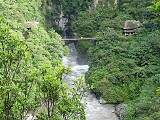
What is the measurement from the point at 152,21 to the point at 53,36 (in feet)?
23.6

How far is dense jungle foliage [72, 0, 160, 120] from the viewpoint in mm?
16438

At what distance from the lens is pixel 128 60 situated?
66.0 ft

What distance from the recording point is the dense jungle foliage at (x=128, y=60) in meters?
16.4

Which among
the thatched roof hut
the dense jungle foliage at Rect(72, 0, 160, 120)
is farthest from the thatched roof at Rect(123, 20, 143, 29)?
the thatched roof hut

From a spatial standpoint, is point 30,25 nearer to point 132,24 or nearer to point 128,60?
point 128,60

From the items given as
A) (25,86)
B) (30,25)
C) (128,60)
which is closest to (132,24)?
(128,60)

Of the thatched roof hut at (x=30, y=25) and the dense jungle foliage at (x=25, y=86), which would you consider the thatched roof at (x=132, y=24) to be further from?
the dense jungle foliage at (x=25, y=86)

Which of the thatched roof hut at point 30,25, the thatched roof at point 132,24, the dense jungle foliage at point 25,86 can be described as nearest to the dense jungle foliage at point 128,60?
the thatched roof at point 132,24

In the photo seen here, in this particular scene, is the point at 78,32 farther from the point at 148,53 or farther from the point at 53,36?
the point at 148,53

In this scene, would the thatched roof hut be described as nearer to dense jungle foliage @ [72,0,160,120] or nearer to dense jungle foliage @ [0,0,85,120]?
dense jungle foliage @ [72,0,160,120]

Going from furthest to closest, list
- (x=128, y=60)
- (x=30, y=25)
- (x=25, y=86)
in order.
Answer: (x=30, y=25) → (x=128, y=60) → (x=25, y=86)

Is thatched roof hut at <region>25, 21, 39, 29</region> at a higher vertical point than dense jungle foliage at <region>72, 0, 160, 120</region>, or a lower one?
→ higher

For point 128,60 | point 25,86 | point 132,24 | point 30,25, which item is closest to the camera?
point 25,86

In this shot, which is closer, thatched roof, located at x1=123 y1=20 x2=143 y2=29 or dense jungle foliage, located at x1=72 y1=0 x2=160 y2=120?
dense jungle foliage, located at x1=72 y1=0 x2=160 y2=120
